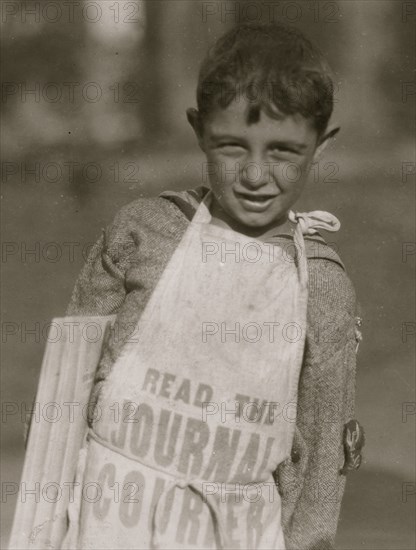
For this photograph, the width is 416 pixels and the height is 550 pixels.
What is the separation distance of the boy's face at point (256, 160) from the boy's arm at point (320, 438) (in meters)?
0.18

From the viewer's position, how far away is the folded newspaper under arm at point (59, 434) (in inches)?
79.3

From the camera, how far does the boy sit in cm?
185

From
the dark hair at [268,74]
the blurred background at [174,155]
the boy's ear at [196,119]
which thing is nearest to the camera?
the dark hair at [268,74]

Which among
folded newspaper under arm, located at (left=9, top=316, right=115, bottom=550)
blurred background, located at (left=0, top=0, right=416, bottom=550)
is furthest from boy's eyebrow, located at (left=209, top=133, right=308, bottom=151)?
blurred background, located at (left=0, top=0, right=416, bottom=550)

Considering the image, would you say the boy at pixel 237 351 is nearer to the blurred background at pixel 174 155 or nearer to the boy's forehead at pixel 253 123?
the boy's forehead at pixel 253 123

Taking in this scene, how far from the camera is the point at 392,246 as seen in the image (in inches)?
142

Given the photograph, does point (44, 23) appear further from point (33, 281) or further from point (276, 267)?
point (276, 267)

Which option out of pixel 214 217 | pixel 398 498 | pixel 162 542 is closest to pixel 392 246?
pixel 398 498

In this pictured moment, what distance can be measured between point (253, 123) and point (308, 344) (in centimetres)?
38

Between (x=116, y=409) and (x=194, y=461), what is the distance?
16 cm

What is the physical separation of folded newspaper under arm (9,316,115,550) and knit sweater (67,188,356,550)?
0.29 ft

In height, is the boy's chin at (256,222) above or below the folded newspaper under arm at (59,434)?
above

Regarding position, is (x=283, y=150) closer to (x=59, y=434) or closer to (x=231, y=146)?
(x=231, y=146)

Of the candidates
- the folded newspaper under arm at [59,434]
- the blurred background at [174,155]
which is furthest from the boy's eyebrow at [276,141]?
the blurred background at [174,155]
